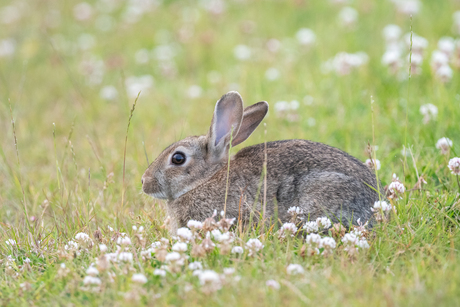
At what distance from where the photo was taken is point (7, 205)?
6031 millimetres

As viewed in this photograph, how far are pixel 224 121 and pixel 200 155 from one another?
1.43 ft

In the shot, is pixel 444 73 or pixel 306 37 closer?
pixel 444 73

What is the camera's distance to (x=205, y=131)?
7652 millimetres

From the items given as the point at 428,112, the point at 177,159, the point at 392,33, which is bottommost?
the point at 177,159

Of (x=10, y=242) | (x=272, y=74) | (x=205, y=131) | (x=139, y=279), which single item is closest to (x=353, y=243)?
(x=139, y=279)

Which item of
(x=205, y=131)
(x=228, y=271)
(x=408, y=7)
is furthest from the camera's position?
(x=408, y=7)

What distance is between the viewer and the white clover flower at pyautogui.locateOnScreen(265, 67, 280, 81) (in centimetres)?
907

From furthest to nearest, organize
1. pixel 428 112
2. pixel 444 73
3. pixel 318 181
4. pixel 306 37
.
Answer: pixel 306 37 < pixel 444 73 < pixel 428 112 < pixel 318 181

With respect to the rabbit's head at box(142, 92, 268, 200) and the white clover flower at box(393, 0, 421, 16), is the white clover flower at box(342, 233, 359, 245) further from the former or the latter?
the white clover flower at box(393, 0, 421, 16)

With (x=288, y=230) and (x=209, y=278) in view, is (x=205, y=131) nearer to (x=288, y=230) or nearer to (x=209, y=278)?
(x=288, y=230)

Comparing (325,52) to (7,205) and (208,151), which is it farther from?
(7,205)

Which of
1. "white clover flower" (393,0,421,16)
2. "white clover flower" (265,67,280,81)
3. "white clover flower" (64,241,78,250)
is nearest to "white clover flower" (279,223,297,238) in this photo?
"white clover flower" (64,241,78,250)

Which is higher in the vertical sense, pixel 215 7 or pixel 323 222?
pixel 215 7

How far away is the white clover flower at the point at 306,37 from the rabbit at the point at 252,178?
4.88 m
